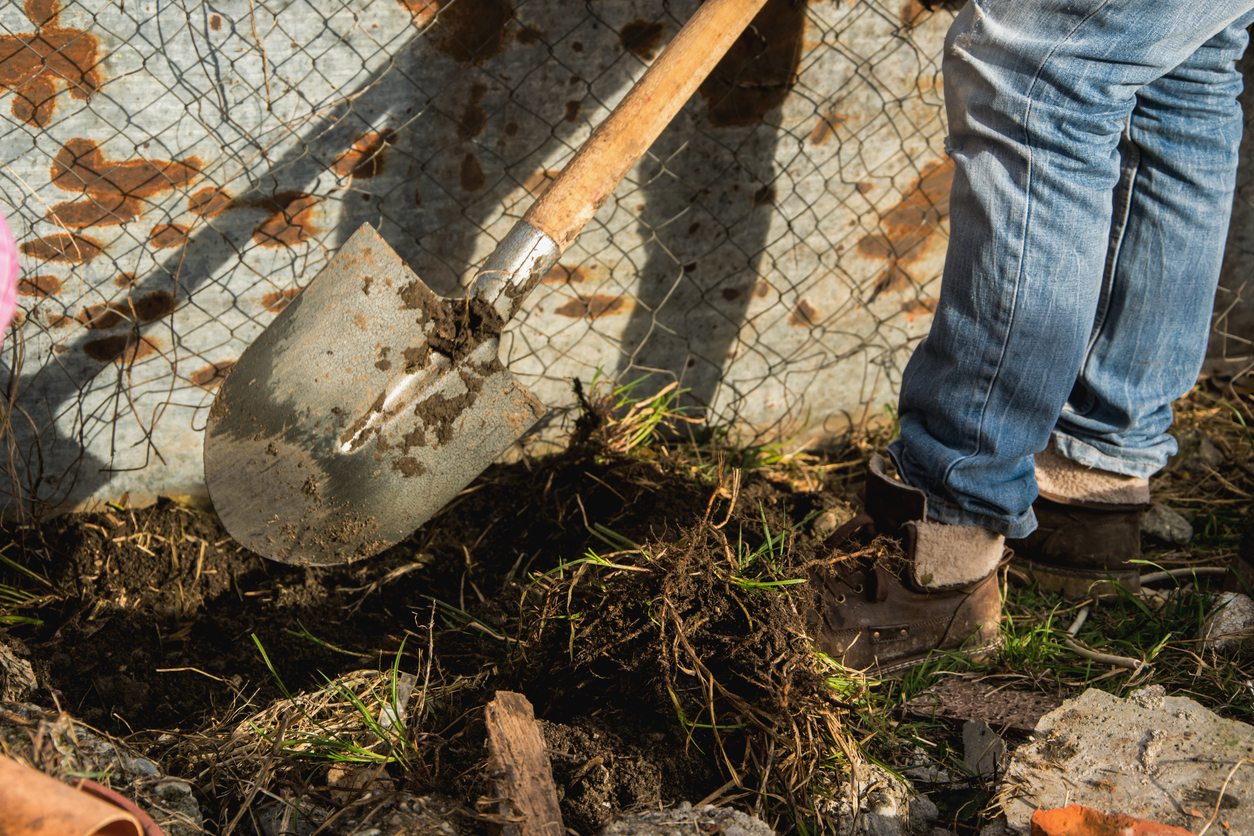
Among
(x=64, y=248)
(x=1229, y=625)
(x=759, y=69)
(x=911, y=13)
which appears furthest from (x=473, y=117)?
(x=1229, y=625)

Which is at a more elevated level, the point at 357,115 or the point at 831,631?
the point at 357,115

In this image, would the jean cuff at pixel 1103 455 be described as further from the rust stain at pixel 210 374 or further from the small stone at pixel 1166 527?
the rust stain at pixel 210 374

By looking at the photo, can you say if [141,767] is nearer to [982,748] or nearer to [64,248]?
[64,248]

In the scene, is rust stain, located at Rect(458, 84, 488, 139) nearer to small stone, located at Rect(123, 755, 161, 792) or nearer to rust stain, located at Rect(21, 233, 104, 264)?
rust stain, located at Rect(21, 233, 104, 264)

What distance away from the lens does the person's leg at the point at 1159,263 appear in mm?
1846

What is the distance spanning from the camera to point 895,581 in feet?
6.15

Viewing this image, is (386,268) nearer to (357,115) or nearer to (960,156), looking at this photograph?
(357,115)

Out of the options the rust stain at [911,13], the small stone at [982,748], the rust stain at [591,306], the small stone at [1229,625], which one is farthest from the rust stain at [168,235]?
the small stone at [1229,625]

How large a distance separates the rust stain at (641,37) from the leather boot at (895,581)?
952 mm

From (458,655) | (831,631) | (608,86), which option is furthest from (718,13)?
(458,655)

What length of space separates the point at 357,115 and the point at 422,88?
138 millimetres

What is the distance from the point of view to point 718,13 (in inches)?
73.5

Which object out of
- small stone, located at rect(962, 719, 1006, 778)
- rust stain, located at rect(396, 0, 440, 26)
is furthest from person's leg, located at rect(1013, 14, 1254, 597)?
rust stain, located at rect(396, 0, 440, 26)

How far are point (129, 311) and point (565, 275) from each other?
2.94ft
